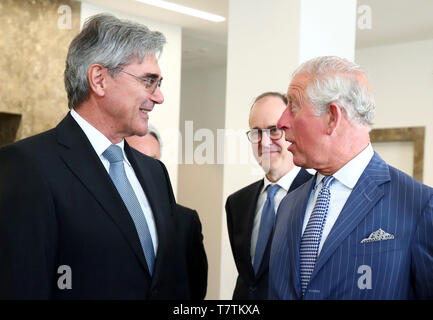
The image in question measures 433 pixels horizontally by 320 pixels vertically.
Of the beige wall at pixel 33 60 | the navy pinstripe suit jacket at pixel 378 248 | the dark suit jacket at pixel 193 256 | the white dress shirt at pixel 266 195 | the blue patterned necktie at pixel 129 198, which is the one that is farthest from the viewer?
the beige wall at pixel 33 60

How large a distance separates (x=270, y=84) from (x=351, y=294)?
263 centimetres

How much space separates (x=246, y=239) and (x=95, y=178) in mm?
1045

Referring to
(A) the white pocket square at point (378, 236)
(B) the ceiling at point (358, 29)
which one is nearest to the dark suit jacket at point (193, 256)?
(A) the white pocket square at point (378, 236)

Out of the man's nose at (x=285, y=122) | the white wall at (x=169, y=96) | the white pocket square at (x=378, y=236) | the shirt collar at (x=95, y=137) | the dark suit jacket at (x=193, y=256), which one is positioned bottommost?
the dark suit jacket at (x=193, y=256)

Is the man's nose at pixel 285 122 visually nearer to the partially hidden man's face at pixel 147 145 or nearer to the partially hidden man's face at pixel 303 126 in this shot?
the partially hidden man's face at pixel 303 126

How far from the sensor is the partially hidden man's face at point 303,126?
193 cm

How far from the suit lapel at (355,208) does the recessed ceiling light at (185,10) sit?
4.90 metres

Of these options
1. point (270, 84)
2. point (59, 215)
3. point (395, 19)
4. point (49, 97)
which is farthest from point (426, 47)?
point (59, 215)

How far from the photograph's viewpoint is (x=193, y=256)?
2295 millimetres

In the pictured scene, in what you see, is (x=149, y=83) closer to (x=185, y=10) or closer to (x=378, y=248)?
(x=378, y=248)

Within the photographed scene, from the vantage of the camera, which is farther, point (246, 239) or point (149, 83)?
point (246, 239)

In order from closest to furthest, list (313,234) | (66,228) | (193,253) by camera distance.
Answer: (66,228), (313,234), (193,253)

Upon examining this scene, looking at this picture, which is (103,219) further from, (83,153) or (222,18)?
(222,18)

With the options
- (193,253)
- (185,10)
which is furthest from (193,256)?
(185,10)
